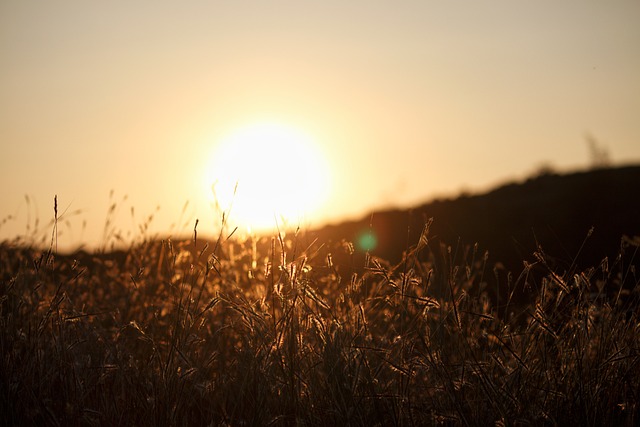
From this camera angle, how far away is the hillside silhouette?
7547mm

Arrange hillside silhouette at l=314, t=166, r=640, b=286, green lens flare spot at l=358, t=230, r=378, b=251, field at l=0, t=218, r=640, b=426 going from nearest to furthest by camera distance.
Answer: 1. field at l=0, t=218, r=640, b=426
2. green lens flare spot at l=358, t=230, r=378, b=251
3. hillside silhouette at l=314, t=166, r=640, b=286

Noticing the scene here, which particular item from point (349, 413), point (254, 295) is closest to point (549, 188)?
point (254, 295)

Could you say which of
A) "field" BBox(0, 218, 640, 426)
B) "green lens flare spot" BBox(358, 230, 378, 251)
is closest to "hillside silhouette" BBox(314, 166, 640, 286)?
"green lens flare spot" BBox(358, 230, 378, 251)

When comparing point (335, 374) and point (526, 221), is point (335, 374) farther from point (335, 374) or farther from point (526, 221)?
point (526, 221)

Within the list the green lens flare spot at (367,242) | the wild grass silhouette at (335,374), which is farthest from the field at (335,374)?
the green lens flare spot at (367,242)

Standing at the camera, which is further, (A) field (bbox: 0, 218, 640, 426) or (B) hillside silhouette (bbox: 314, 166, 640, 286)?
(B) hillside silhouette (bbox: 314, 166, 640, 286)

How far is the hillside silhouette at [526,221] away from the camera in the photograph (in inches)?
297

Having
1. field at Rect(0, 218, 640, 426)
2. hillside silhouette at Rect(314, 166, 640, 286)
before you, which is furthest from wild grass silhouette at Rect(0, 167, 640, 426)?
hillside silhouette at Rect(314, 166, 640, 286)

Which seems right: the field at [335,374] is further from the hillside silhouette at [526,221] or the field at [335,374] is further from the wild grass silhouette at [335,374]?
the hillside silhouette at [526,221]

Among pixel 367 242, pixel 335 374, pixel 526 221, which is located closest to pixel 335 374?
pixel 335 374

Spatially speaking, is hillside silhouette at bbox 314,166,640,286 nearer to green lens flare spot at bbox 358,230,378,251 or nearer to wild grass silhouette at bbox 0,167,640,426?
green lens flare spot at bbox 358,230,378,251

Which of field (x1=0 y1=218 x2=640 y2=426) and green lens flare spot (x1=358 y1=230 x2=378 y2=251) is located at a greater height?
green lens flare spot (x1=358 y1=230 x2=378 y2=251)

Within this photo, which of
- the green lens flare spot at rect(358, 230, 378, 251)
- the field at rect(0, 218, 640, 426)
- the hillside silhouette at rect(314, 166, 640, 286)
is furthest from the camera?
the hillside silhouette at rect(314, 166, 640, 286)

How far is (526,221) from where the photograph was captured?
955 cm
